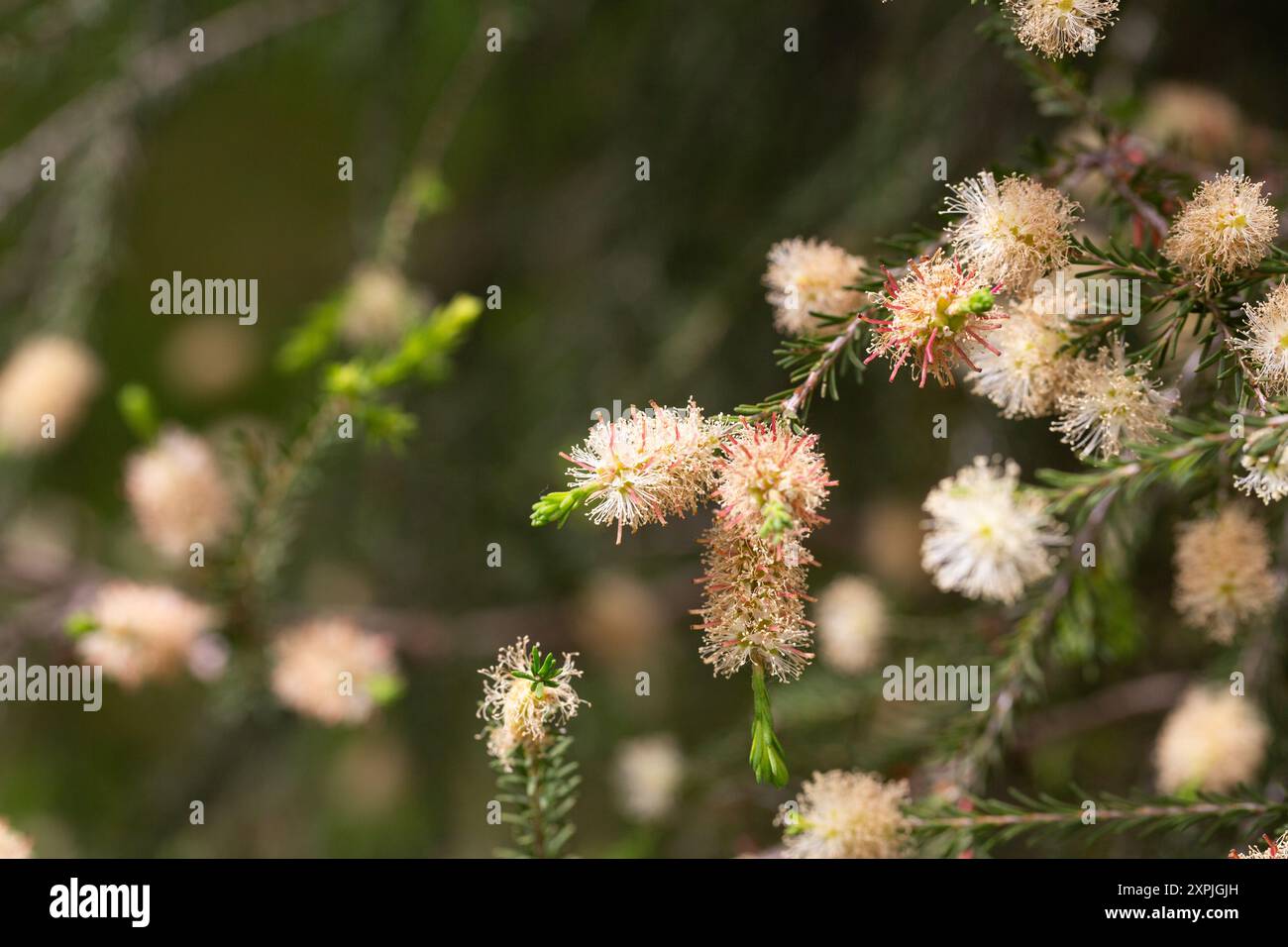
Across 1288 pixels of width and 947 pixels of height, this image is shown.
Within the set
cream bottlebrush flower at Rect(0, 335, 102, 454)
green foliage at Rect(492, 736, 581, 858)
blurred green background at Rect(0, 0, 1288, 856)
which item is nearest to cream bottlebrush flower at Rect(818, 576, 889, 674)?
blurred green background at Rect(0, 0, 1288, 856)

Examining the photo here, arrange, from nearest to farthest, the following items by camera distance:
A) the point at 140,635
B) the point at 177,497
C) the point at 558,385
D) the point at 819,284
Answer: the point at 819,284
the point at 140,635
the point at 177,497
the point at 558,385

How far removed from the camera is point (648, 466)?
49cm

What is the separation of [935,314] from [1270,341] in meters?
0.18

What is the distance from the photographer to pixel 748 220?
1.25 meters

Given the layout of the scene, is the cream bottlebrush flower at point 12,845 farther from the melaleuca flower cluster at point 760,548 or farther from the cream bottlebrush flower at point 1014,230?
the cream bottlebrush flower at point 1014,230

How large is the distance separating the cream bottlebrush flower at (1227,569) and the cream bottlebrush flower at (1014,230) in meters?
0.29

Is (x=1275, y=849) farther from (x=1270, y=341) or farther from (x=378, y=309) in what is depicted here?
(x=378, y=309)

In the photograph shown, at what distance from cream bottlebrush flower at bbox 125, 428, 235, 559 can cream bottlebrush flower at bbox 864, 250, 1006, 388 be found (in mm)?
774

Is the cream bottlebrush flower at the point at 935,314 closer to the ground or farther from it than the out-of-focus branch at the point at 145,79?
closer to the ground

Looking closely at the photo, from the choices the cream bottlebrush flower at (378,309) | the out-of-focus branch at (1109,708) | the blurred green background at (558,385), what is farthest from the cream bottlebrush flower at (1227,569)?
the cream bottlebrush flower at (378,309)

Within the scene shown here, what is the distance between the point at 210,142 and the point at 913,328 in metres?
2.29

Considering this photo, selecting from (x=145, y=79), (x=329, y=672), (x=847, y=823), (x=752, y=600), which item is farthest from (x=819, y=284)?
(x=145, y=79)

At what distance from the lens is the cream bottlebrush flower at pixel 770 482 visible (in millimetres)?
476
